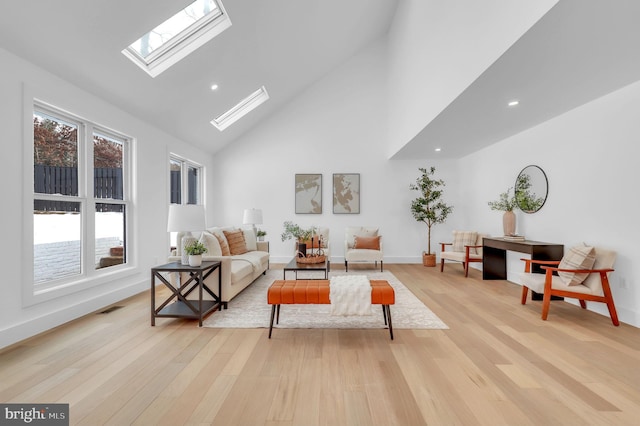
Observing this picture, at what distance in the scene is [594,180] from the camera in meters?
3.58

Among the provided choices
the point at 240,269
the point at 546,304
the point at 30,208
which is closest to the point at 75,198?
the point at 30,208

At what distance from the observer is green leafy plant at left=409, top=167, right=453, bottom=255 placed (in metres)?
6.63

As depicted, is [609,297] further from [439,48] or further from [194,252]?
[194,252]

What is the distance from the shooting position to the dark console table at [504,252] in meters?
4.00

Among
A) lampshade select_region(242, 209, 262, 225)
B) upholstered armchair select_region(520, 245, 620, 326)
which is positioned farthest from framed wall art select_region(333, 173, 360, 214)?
upholstered armchair select_region(520, 245, 620, 326)

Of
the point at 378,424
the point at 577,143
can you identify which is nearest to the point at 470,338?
the point at 378,424

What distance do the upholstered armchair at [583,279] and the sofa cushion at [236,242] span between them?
4.16 meters

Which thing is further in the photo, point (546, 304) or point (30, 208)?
point (546, 304)

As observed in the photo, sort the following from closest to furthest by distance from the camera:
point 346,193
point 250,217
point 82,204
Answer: point 82,204
point 250,217
point 346,193

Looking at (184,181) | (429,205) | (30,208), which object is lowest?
(30,208)

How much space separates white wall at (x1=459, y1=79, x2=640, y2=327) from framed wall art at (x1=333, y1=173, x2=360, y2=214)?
3165mm

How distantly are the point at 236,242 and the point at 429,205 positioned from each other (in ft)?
14.6

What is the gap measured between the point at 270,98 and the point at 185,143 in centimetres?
198

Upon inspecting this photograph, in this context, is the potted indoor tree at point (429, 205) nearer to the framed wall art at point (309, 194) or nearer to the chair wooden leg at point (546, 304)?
the framed wall art at point (309, 194)
